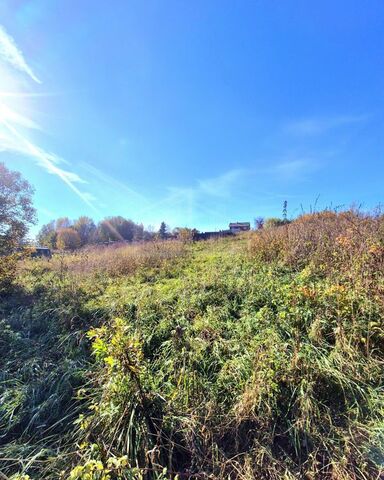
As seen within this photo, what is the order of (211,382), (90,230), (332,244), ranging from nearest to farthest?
(211,382)
(332,244)
(90,230)

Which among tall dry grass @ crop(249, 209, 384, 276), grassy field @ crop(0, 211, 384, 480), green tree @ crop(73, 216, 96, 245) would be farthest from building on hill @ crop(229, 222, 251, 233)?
green tree @ crop(73, 216, 96, 245)

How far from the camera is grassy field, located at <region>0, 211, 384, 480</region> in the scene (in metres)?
1.73

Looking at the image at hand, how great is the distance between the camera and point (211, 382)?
2.41 meters

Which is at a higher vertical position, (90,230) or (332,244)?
(90,230)

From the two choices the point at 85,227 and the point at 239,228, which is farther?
the point at 85,227

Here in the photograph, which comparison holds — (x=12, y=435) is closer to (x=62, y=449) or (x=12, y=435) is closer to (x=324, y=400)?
(x=62, y=449)

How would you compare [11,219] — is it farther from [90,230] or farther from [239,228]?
[90,230]

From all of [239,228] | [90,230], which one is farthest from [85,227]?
[239,228]

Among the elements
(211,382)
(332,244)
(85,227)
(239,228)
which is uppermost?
(85,227)

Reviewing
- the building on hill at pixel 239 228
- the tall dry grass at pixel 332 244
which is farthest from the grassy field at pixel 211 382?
the building on hill at pixel 239 228

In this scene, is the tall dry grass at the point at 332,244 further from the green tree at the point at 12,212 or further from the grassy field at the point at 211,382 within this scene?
the green tree at the point at 12,212

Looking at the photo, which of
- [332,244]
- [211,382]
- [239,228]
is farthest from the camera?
[239,228]

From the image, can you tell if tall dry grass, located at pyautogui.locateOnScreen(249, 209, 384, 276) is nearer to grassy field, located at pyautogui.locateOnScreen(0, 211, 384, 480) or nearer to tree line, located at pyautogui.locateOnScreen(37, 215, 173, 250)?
grassy field, located at pyautogui.locateOnScreen(0, 211, 384, 480)

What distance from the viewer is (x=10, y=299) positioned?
5.34 m
